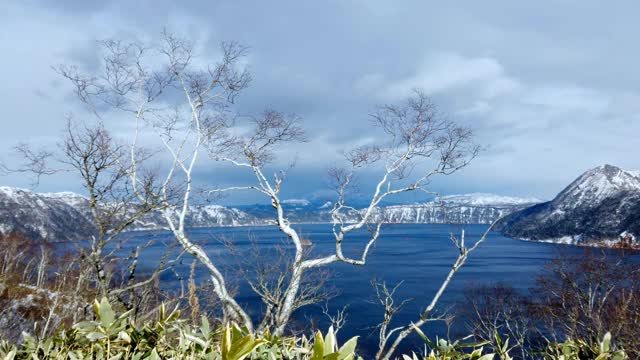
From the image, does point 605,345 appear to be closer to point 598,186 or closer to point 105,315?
point 105,315

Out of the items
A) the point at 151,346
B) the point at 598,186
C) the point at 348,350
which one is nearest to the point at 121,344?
the point at 151,346

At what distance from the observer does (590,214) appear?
15550 centimetres

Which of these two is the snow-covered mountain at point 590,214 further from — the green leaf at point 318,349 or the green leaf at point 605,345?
the green leaf at point 318,349

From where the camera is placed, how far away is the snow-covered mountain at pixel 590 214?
435 ft

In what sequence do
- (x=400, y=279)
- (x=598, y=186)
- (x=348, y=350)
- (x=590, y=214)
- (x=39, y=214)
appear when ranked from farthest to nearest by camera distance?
(x=598, y=186), (x=590, y=214), (x=39, y=214), (x=400, y=279), (x=348, y=350)

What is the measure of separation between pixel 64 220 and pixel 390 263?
126 meters

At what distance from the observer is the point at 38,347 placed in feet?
6.03

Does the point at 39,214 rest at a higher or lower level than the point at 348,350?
lower

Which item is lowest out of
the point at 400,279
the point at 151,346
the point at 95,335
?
Answer: the point at 400,279

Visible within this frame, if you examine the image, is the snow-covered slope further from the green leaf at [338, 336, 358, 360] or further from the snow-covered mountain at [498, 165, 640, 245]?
the green leaf at [338, 336, 358, 360]

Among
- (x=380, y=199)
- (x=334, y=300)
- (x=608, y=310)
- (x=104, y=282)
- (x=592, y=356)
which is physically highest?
(x=380, y=199)

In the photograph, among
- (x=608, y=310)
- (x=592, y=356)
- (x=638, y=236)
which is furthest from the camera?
(x=638, y=236)

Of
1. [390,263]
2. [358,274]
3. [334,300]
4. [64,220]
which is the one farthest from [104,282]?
[64,220]

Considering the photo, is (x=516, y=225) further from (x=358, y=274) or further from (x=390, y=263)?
(x=358, y=274)
